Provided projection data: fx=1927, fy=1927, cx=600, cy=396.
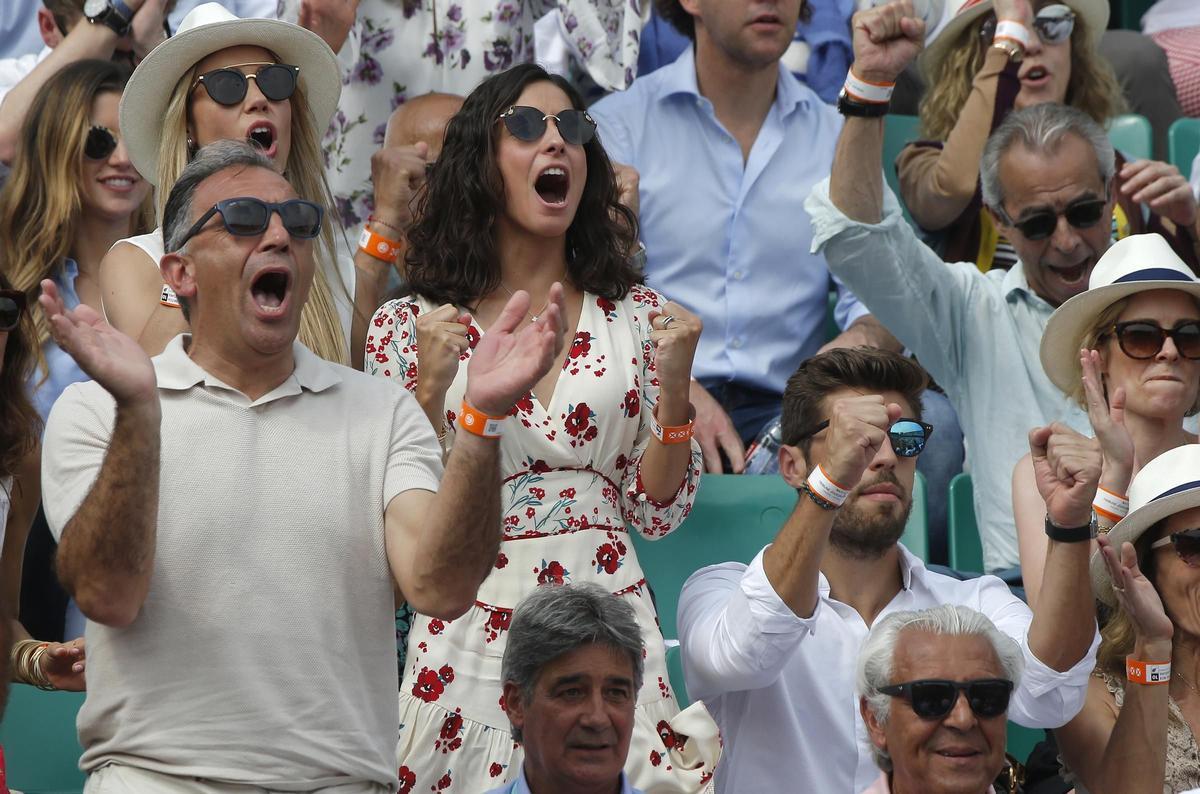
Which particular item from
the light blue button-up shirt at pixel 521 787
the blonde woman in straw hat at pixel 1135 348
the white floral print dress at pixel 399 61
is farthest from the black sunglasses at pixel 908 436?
the white floral print dress at pixel 399 61

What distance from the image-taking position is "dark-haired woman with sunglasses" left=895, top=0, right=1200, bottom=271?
236 inches

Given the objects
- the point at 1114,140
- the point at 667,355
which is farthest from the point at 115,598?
the point at 1114,140

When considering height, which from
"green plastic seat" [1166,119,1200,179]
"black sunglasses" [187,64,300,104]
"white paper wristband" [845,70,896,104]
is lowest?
"black sunglasses" [187,64,300,104]

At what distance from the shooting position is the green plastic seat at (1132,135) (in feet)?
22.9

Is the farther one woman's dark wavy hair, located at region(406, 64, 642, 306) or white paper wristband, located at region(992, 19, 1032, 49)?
white paper wristband, located at region(992, 19, 1032, 49)

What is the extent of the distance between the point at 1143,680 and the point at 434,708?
148 centimetres

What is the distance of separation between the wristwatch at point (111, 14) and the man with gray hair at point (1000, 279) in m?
2.07

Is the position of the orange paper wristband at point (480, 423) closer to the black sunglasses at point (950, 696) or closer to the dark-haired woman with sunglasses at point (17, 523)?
the black sunglasses at point (950, 696)

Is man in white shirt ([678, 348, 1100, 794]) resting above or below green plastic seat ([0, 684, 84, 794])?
above

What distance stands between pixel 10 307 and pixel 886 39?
2220 millimetres

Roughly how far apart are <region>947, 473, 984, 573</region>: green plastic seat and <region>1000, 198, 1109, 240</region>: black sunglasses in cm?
71

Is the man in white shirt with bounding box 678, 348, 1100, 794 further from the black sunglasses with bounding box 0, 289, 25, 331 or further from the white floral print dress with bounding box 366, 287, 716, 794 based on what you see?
the black sunglasses with bounding box 0, 289, 25, 331

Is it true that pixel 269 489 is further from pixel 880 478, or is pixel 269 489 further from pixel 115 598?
pixel 880 478

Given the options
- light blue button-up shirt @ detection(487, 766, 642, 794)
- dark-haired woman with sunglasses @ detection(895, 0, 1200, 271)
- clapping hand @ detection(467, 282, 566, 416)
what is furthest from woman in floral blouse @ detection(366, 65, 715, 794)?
dark-haired woman with sunglasses @ detection(895, 0, 1200, 271)
